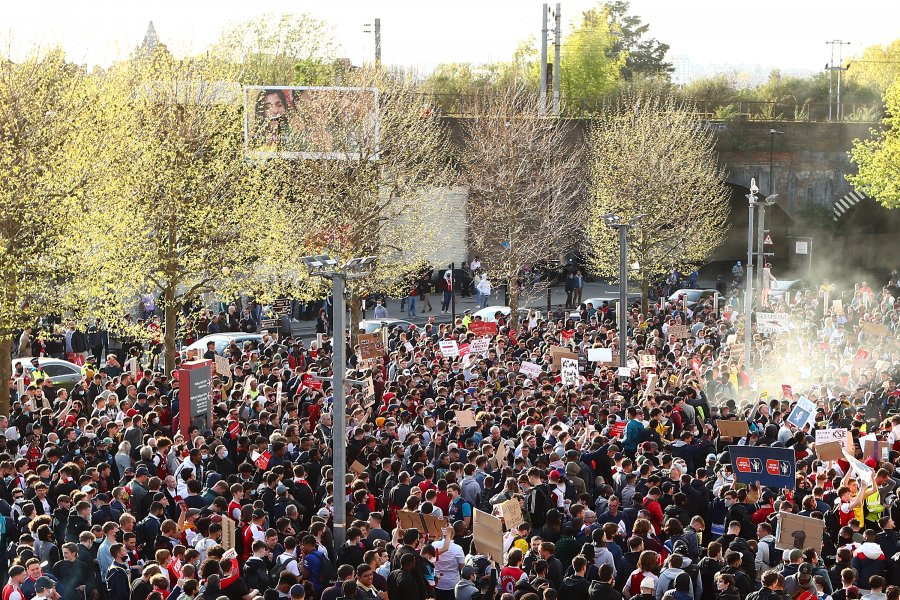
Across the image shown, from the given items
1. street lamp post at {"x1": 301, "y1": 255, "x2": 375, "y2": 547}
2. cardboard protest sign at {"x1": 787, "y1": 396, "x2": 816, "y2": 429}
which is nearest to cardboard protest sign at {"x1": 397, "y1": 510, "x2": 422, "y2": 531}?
street lamp post at {"x1": 301, "y1": 255, "x2": 375, "y2": 547}

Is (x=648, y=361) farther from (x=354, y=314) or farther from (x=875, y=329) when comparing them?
(x=354, y=314)

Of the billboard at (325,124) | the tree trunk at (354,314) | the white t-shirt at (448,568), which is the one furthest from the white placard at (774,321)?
the white t-shirt at (448,568)

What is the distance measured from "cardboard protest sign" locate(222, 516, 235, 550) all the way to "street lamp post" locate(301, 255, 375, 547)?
193 centimetres

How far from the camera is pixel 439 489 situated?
15.4 meters

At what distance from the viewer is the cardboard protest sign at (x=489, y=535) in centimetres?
1342

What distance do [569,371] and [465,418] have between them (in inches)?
187

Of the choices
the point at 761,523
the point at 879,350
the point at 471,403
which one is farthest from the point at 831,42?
the point at 761,523

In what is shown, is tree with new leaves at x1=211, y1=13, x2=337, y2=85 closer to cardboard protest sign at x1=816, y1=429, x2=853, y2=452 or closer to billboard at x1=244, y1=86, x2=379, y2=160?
billboard at x1=244, y1=86, x2=379, y2=160

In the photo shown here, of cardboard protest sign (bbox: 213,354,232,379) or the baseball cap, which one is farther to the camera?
cardboard protest sign (bbox: 213,354,232,379)

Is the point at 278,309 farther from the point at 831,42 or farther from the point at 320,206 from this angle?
the point at 831,42

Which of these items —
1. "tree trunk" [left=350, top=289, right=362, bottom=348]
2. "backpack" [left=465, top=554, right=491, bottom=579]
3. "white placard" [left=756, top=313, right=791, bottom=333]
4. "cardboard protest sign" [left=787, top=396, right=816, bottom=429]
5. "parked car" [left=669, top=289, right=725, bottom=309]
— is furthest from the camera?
"parked car" [left=669, top=289, right=725, bottom=309]

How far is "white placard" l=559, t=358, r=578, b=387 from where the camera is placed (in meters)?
23.7

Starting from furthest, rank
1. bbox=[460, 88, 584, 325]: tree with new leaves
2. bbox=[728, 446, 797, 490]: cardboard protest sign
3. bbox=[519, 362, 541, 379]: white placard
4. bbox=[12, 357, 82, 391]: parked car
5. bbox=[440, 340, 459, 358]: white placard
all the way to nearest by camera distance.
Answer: bbox=[460, 88, 584, 325]: tree with new leaves → bbox=[12, 357, 82, 391]: parked car → bbox=[440, 340, 459, 358]: white placard → bbox=[519, 362, 541, 379]: white placard → bbox=[728, 446, 797, 490]: cardboard protest sign

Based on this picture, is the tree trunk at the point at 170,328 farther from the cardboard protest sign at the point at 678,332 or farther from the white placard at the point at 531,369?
the cardboard protest sign at the point at 678,332
